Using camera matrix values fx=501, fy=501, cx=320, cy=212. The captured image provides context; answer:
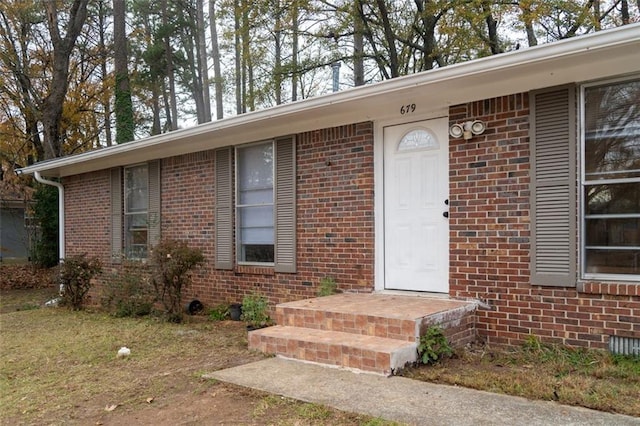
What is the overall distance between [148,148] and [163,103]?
595 inches

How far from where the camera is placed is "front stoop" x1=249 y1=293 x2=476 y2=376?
407 cm

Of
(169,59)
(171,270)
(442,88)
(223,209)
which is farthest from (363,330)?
(169,59)

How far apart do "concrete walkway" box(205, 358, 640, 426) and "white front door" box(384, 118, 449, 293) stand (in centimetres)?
188

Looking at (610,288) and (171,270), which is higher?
(610,288)

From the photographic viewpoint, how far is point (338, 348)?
13.8 ft

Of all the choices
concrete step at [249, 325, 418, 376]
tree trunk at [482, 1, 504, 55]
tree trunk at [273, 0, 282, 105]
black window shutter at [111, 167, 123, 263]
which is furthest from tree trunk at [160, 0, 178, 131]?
concrete step at [249, 325, 418, 376]

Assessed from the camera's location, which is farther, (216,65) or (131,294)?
(216,65)

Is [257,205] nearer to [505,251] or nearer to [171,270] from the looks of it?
[171,270]

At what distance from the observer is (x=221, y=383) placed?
3.94 m

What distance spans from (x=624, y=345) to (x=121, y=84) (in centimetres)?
1623

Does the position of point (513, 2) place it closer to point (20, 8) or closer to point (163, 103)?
point (20, 8)

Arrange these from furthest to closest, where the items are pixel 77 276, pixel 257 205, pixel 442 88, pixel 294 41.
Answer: pixel 294 41 < pixel 77 276 < pixel 257 205 < pixel 442 88

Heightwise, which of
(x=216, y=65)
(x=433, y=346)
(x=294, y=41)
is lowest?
(x=433, y=346)

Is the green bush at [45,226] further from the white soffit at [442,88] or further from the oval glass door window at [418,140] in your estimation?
the oval glass door window at [418,140]
